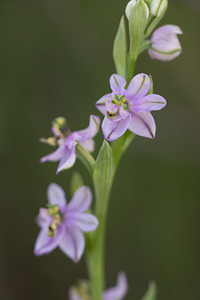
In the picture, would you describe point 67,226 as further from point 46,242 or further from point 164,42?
point 164,42

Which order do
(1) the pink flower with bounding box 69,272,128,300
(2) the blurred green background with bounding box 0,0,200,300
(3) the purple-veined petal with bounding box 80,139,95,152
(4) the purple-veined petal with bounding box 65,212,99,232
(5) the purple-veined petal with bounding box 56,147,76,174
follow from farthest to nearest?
1. (2) the blurred green background with bounding box 0,0,200,300
2. (1) the pink flower with bounding box 69,272,128,300
3. (3) the purple-veined petal with bounding box 80,139,95,152
4. (4) the purple-veined petal with bounding box 65,212,99,232
5. (5) the purple-veined petal with bounding box 56,147,76,174

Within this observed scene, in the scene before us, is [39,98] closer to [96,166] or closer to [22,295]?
[22,295]

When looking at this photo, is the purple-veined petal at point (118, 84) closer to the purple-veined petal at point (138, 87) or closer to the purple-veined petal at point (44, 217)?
the purple-veined petal at point (138, 87)

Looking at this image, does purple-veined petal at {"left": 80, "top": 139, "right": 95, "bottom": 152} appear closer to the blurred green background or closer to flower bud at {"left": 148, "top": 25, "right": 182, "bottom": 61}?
flower bud at {"left": 148, "top": 25, "right": 182, "bottom": 61}

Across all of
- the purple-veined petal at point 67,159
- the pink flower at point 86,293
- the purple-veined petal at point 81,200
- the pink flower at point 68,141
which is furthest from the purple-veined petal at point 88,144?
the pink flower at point 86,293

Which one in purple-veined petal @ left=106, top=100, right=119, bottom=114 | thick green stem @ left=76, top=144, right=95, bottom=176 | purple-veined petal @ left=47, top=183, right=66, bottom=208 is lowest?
purple-veined petal @ left=47, top=183, right=66, bottom=208

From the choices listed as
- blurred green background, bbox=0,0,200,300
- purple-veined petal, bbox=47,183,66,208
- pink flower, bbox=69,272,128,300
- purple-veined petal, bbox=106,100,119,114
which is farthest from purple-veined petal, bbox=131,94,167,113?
blurred green background, bbox=0,0,200,300
